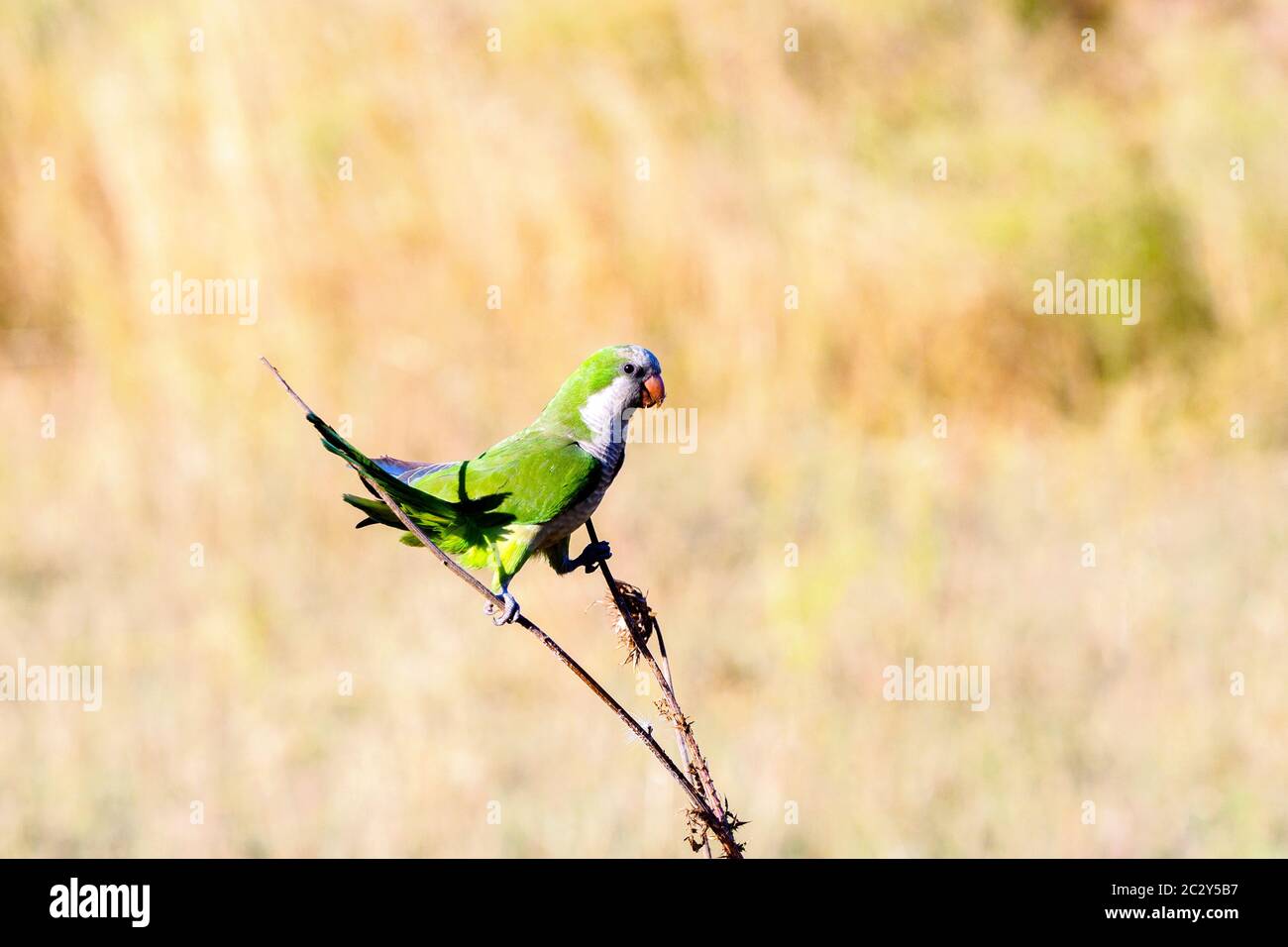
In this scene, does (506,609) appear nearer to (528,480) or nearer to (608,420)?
(528,480)

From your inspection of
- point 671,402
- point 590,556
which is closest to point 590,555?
point 590,556

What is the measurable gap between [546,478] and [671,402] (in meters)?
6.10

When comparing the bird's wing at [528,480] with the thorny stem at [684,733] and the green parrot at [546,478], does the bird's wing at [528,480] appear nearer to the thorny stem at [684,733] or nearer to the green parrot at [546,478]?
the green parrot at [546,478]

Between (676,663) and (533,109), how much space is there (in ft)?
13.6

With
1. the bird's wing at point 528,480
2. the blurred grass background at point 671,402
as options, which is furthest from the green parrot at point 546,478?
the blurred grass background at point 671,402

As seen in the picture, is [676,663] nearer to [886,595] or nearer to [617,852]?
[886,595]

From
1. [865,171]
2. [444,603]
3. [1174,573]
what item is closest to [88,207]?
[444,603]

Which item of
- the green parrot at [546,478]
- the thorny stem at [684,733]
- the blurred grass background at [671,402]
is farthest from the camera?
the blurred grass background at [671,402]

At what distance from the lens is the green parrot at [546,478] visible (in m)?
1.96

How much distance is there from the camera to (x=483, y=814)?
18.0 feet

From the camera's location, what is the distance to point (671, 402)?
8.07 m

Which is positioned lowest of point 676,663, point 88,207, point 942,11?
point 676,663

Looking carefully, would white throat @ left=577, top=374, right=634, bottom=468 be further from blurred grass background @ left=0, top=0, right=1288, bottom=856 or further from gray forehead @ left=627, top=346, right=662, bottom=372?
blurred grass background @ left=0, top=0, right=1288, bottom=856

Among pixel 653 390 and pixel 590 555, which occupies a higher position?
pixel 653 390
